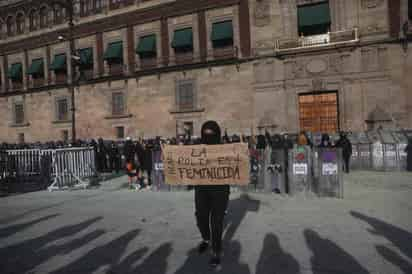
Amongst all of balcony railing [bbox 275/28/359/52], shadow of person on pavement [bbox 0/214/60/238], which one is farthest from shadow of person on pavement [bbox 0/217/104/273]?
balcony railing [bbox 275/28/359/52]

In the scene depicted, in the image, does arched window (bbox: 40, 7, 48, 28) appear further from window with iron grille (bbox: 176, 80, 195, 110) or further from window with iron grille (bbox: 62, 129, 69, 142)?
window with iron grille (bbox: 176, 80, 195, 110)

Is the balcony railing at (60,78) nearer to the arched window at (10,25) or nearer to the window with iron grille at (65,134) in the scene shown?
the window with iron grille at (65,134)

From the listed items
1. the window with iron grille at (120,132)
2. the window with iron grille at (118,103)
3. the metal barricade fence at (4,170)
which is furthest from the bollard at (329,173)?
the window with iron grille at (118,103)

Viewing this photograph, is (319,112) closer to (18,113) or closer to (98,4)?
(98,4)

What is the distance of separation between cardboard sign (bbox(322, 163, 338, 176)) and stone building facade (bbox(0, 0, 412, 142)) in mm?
12392

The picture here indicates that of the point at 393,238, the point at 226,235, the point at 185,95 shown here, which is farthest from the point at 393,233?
the point at 185,95

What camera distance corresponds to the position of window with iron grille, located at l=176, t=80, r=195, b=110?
24469 mm

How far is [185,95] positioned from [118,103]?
657 cm

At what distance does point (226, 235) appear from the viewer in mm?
5812

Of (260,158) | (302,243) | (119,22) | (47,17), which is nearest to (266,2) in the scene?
(119,22)

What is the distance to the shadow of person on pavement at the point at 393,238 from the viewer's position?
439cm

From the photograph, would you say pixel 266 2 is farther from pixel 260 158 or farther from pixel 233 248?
pixel 233 248

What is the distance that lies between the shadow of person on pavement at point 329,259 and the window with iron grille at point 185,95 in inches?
779

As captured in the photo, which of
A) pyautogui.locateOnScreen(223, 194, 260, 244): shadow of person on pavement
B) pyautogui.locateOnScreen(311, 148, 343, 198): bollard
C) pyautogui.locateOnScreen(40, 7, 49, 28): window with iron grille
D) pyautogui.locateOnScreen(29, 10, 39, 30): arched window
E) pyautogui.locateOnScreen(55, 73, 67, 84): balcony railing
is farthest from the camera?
pyautogui.locateOnScreen(29, 10, 39, 30): arched window
